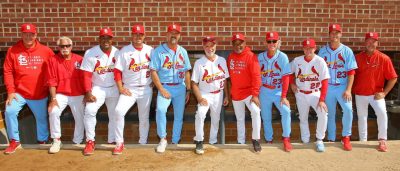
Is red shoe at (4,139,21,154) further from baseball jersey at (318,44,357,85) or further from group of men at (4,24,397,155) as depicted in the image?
baseball jersey at (318,44,357,85)

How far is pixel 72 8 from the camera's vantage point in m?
6.18

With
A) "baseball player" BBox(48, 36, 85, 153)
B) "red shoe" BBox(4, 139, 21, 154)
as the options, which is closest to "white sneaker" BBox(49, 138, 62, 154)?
"baseball player" BBox(48, 36, 85, 153)

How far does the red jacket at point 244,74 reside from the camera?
5.15 metres

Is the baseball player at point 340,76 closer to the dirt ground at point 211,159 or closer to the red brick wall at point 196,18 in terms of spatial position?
the dirt ground at point 211,159

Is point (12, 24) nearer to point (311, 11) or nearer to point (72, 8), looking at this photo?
point (72, 8)

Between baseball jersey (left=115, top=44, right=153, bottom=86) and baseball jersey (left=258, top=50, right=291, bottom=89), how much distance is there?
1.73 meters

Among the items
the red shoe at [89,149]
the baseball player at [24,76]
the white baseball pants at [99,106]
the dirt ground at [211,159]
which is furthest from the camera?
the baseball player at [24,76]

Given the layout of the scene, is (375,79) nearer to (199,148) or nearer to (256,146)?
(256,146)

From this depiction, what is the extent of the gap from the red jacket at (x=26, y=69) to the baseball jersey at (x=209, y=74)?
2.31m

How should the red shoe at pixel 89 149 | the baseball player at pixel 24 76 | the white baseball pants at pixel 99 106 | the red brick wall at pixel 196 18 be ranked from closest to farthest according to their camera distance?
the red shoe at pixel 89 149
the white baseball pants at pixel 99 106
the baseball player at pixel 24 76
the red brick wall at pixel 196 18

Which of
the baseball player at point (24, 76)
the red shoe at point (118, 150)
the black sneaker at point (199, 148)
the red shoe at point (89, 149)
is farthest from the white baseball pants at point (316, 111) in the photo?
the baseball player at point (24, 76)

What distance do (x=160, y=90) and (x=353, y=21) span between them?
364 cm

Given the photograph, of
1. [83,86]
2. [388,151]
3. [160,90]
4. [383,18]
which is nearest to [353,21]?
[383,18]

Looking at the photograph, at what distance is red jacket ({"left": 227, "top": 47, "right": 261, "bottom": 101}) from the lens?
5.15 metres
